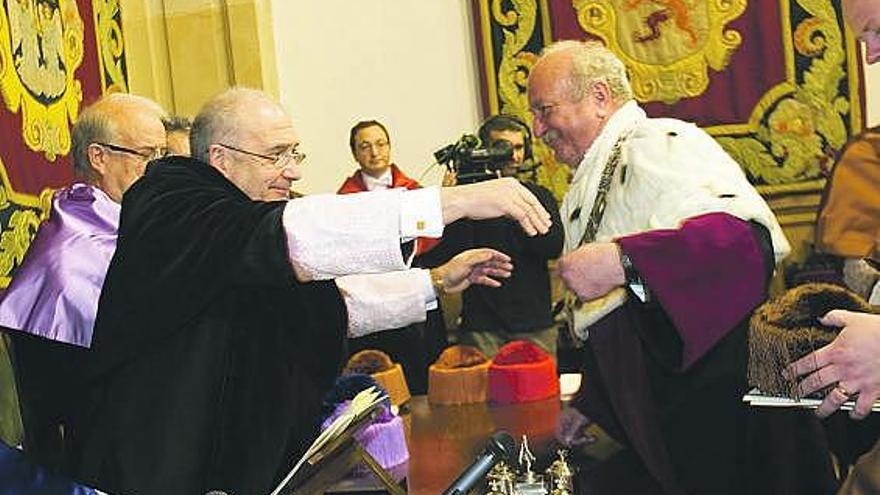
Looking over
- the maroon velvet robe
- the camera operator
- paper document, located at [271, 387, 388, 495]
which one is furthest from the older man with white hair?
the camera operator

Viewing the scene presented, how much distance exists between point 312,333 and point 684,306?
2.52 feet

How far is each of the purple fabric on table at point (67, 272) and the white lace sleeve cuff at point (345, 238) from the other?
2.32 feet

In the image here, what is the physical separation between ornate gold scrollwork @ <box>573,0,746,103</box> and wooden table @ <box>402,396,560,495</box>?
3307mm

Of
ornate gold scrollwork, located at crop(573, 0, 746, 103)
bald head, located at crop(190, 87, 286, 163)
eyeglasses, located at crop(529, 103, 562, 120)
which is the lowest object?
eyeglasses, located at crop(529, 103, 562, 120)

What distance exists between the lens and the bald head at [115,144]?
10.8ft

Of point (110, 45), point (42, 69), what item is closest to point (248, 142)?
point (42, 69)

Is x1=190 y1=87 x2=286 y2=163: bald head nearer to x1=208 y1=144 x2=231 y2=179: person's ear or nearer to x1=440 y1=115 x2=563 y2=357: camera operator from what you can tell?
x1=208 y1=144 x2=231 y2=179: person's ear

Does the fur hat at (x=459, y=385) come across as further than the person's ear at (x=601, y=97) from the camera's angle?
Yes

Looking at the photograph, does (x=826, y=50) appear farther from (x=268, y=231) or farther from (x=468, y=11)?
(x=268, y=231)

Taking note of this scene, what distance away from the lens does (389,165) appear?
614 centimetres

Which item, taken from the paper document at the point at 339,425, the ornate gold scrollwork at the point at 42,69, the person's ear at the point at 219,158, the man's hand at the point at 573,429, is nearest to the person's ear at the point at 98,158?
the ornate gold scrollwork at the point at 42,69

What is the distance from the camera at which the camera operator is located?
15.2ft

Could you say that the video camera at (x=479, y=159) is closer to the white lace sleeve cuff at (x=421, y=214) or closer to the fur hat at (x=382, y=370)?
the fur hat at (x=382, y=370)

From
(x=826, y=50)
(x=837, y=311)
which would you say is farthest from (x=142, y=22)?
(x=837, y=311)
